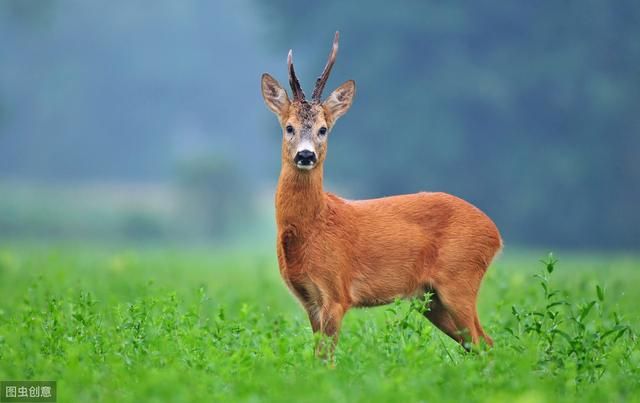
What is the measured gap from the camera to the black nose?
27.0ft

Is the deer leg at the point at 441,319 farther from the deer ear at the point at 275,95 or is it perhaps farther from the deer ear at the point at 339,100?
the deer ear at the point at 275,95

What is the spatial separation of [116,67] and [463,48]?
30817 millimetres

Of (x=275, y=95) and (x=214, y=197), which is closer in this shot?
(x=275, y=95)

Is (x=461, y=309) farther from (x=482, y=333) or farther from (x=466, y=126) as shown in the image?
(x=466, y=126)

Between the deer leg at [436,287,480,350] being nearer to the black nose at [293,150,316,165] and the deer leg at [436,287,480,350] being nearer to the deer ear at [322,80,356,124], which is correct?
the black nose at [293,150,316,165]

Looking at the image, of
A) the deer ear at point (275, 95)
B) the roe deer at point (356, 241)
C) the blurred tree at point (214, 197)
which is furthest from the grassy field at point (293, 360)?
the blurred tree at point (214, 197)

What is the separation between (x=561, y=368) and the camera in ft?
24.5

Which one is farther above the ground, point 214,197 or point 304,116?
point 214,197

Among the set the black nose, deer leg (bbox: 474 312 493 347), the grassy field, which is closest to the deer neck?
the black nose

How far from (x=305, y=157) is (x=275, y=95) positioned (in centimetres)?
80

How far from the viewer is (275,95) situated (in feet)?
29.0

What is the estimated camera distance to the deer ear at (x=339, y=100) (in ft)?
29.0

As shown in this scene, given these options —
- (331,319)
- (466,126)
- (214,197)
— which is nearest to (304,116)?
(331,319)

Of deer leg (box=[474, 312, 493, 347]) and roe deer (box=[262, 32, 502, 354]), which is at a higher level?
roe deer (box=[262, 32, 502, 354])
